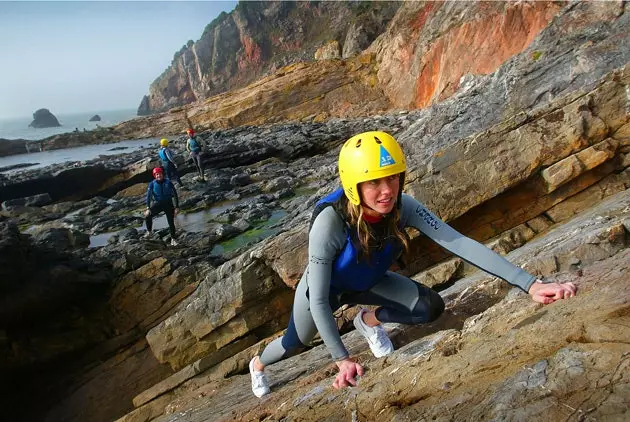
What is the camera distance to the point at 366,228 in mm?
3363

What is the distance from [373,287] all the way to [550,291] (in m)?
1.53

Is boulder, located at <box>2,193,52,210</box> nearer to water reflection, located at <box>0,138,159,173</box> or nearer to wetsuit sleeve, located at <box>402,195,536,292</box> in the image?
water reflection, located at <box>0,138,159,173</box>

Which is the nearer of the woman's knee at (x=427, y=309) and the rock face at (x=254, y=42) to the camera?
the woman's knee at (x=427, y=309)

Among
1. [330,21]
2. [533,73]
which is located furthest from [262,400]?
[330,21]

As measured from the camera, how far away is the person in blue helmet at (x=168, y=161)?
21422 mm

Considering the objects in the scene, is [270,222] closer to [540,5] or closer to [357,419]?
[357,419]

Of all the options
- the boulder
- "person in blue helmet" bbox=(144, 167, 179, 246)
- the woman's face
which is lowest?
the woman's face

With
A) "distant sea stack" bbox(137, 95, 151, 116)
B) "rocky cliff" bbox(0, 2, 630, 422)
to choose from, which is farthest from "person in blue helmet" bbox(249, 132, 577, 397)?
"distant sea stack" bbox(137, 95, 151, 116)

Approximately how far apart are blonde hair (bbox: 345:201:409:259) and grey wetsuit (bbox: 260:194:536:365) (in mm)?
110

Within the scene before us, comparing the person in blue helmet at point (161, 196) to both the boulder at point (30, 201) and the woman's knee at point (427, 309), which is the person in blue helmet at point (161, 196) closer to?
the woman's knee at point (427, 309)

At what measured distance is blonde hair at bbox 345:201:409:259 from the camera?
3314 mm

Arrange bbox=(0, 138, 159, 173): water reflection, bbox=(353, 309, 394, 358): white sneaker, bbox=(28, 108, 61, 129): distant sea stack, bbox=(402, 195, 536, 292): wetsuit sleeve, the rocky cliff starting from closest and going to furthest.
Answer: the rocky cliff, bbox=(402, 195, 536, 292): wetsuit sleeve, bbox=(353, 309, 394, 358): white sneaker, bbox=(0, 138, 159, 173): water reflection, bbox=(28, 108, 61, 129): distant sea stack

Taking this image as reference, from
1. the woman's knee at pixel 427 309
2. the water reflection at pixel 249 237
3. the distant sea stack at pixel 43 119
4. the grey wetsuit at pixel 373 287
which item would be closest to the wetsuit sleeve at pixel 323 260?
the grey wetsuit at pixel 373 287

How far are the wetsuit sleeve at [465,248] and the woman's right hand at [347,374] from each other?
1.26 m
